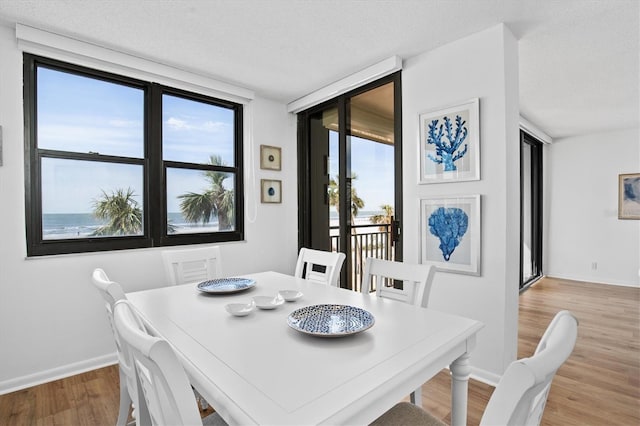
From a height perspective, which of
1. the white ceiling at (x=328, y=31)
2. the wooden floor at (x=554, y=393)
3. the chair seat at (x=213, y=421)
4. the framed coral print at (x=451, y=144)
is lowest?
the wooden floor at (x=554, y=393)

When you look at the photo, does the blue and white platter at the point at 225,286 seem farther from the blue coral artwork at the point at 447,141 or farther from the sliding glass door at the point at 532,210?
the sliding glass door at the point at 532,210

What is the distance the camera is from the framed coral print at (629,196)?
4844mm

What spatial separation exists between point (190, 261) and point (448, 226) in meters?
1.93

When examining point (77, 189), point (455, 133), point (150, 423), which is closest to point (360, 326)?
point (150, 423)

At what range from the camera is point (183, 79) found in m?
2.90

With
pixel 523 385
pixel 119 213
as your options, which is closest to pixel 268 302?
pixel 523 385

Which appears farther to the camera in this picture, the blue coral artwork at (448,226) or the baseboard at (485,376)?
the blue coral artwork at (448,226)

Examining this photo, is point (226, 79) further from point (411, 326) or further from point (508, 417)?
point (508, 417)

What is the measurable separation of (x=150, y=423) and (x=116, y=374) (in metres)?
1.62

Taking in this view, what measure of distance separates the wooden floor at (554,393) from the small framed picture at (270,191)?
2.05m

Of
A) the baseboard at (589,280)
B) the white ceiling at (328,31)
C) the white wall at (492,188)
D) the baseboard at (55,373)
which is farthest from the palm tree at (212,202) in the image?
the baseboard at (589,280)

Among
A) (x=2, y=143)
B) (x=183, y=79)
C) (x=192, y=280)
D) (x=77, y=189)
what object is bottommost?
(x=192, y=280)

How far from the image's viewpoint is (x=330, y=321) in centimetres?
121

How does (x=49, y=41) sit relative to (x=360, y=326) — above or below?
above
